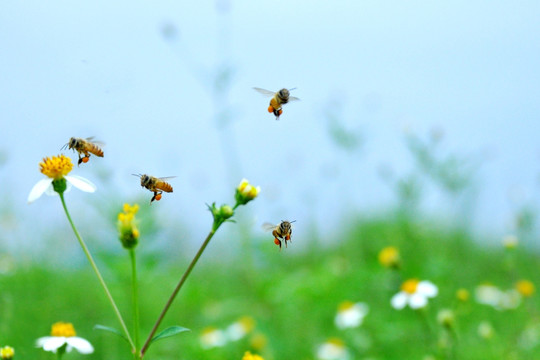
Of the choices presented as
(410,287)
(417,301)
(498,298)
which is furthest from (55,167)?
(498,298)

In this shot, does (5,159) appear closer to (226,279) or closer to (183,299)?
(183,299)

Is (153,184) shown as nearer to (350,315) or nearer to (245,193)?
(245,193)

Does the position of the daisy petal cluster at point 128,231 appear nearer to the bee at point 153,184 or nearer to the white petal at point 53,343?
the bee at point 153,184

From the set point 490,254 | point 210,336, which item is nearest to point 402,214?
point 490,254

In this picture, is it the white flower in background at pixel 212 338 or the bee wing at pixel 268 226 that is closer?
the bee wing at pixel 268 226

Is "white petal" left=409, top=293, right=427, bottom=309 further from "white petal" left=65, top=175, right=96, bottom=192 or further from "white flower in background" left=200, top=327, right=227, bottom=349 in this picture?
"white petal" left=65, top=175, right=96, bottom=192

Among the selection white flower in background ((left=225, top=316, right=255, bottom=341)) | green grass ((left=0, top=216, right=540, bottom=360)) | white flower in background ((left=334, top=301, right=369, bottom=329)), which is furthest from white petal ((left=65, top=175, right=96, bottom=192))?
white flower in background ((left=334, top=301, right=369, bottom=329))

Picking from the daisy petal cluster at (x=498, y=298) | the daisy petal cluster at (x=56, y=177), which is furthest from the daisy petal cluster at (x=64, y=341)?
the daisy petal cluster at (x=498, y=298)
